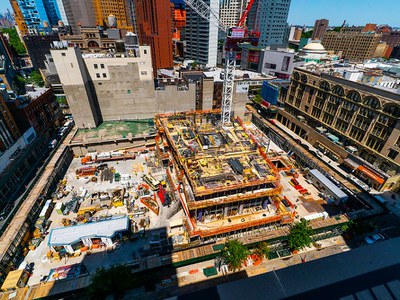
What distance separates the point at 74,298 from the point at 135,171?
36.2 m

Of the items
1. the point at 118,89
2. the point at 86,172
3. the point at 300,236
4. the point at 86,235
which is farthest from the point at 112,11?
the point at 300,236

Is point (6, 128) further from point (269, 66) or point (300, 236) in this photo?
point (269, 66)

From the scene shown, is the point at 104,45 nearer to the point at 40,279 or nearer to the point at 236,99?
the point at 236,99

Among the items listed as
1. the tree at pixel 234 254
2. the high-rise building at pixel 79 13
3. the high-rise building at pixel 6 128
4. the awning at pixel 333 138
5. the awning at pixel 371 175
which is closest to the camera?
the tree at pixel 234 254

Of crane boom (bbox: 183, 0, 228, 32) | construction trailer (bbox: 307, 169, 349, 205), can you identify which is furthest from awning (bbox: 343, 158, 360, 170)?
crane boom (bbox: 183, 0, 228, 32)

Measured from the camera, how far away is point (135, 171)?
224 ft

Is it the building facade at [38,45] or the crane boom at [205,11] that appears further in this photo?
the building facade at [38,45]

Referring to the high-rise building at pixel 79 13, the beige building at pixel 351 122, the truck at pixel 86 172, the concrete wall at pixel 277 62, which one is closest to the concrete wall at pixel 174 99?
the truck at pixel 86 172

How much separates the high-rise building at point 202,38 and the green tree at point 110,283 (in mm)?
158941

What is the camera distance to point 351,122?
226ft

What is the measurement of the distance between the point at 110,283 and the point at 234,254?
71.4 ft

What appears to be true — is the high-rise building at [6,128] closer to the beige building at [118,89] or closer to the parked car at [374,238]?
the beige building at [118,89]

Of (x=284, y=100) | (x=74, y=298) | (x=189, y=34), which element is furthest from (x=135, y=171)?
(x=189, y=34)

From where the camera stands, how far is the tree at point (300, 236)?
43.5 metres
